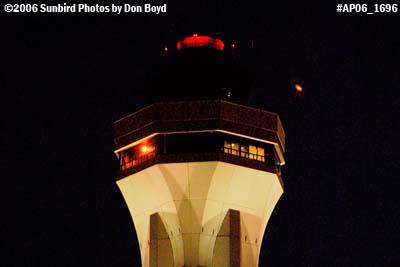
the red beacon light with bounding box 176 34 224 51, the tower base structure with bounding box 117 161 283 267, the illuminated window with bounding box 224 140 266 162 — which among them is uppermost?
the red beacon light with bounding box 176 34 224 51

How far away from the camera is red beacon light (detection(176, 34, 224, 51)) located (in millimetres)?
68500

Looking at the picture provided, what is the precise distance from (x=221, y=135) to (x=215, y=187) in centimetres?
341

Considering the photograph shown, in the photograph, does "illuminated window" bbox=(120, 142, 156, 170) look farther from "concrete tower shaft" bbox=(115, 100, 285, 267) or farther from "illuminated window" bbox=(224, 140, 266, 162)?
"illuminated window" bbox=(224, 140, 266, 162)

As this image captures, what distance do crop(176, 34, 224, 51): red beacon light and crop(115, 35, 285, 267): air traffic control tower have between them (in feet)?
10.9

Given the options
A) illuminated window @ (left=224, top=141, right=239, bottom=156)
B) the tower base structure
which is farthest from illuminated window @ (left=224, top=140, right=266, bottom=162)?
the tower base structure

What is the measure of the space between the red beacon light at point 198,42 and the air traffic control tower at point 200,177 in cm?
332

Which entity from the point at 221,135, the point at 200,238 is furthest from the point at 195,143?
the point at 200,238

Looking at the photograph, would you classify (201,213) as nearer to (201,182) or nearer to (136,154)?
(201,182)

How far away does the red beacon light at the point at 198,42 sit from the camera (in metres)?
68.5

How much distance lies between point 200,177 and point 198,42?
1003cm

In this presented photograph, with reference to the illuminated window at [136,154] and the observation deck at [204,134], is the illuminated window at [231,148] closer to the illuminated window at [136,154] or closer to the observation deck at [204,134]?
the observation deck at [204,134]

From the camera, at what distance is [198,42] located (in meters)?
68.5

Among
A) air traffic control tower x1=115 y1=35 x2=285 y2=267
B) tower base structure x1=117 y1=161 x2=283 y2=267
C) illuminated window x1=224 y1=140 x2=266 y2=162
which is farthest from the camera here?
illuminated window x1=224 y1=140 x2=266 y2=162

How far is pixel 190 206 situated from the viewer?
63719mm
